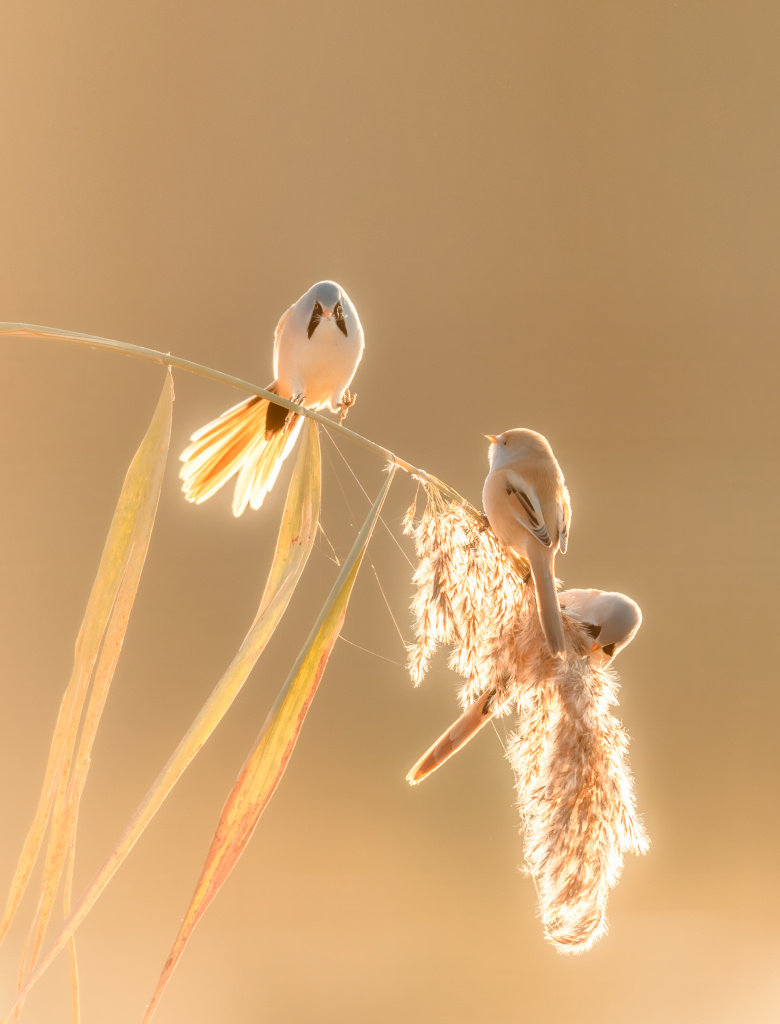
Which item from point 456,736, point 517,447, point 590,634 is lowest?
point 456,736

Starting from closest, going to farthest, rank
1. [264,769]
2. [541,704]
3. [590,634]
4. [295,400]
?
1. [264,769]
2. [541,704]
3. [590,634]
4. [295,400]

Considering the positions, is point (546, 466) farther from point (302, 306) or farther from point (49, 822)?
point (49, 822)

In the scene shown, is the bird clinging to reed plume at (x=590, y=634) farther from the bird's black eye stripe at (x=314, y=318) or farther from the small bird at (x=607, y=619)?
the bird's black eye stripe at (x=314, y=318)

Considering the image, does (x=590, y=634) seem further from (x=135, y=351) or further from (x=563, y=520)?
(x=135, y=351)

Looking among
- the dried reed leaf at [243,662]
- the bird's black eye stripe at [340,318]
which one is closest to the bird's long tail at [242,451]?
the bird's black eye stripe at [340,318]

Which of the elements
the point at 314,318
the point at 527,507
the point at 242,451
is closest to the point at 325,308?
the point at 314,318

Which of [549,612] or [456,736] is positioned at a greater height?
[549,612]

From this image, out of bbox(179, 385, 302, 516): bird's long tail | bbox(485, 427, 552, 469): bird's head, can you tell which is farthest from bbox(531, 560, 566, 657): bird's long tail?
bbox(179, 385, 302, 516): bird's long tail

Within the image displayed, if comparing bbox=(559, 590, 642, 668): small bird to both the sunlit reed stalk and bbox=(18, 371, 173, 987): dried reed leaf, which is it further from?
bbox=(18, 371, 173, 987): dried reed leaf
